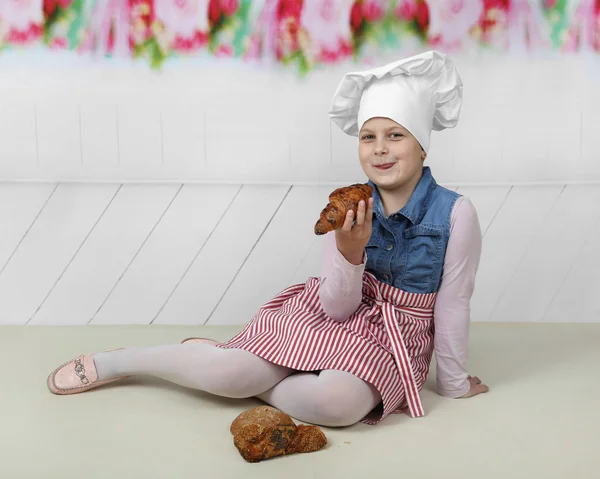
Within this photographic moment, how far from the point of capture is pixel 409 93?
1362 millimetres

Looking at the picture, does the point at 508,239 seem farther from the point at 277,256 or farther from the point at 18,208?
the point at 18,208

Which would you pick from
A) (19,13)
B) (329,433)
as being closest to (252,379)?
(329,433)

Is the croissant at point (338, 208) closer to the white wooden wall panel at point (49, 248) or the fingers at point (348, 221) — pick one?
the fingers at point (348, 221)

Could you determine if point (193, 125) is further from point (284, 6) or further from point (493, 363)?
point (493, 363)

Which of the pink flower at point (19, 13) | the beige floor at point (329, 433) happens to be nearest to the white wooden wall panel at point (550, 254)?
the beige floor at point (329, 433)

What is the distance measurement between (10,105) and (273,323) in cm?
105

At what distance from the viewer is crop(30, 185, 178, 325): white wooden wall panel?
198 cm

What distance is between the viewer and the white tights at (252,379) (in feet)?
4.03

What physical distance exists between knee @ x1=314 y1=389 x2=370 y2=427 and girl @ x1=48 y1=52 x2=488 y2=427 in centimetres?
1

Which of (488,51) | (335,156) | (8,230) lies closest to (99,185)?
(8,230)

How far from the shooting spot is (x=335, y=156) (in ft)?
6.42

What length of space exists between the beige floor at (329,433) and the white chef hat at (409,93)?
21.1 inches

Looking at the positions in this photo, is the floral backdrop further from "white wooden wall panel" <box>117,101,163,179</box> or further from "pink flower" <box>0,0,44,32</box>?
"white wooden wall panel" <box>117,101,163,179</box>

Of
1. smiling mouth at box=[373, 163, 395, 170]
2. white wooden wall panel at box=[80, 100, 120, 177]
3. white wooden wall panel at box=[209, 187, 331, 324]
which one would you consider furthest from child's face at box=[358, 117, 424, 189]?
white wooden wall panel at box=[80, 100, 120, 177]
